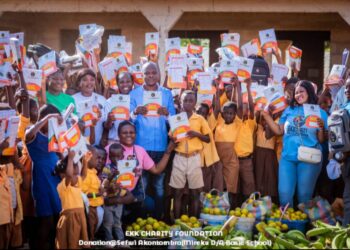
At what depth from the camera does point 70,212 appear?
20.5 ft

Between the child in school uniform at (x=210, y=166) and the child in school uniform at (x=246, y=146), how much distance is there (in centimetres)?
29

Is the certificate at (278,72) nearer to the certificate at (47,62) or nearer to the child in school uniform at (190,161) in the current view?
the child in school uniform at (190,161)

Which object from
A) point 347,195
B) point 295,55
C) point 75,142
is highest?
point 295,55

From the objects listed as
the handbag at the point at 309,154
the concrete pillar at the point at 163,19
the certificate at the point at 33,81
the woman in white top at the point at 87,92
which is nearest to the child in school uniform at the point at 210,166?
the handbag at the point at 309,154

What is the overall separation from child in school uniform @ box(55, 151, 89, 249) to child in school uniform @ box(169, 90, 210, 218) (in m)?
1.81

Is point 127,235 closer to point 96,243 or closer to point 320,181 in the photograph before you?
point 96,243

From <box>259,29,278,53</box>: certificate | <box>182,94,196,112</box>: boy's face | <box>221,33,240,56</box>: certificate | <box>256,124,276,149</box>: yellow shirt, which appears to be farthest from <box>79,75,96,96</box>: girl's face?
<box>259,29,278,53</box>: certificate

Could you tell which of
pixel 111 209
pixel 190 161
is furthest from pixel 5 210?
pixel 190 161

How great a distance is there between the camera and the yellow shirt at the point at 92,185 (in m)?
6.84

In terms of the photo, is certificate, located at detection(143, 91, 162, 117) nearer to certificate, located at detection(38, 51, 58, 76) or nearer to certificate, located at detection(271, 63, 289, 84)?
certificate, located at detection(38, 51, 58, 76)

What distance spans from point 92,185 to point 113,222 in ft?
1.85

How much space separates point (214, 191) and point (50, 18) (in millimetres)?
8008

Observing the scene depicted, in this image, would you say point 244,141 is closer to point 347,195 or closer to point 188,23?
point 347,195

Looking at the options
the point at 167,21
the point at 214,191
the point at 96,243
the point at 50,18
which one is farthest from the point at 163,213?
the point at 50,18
